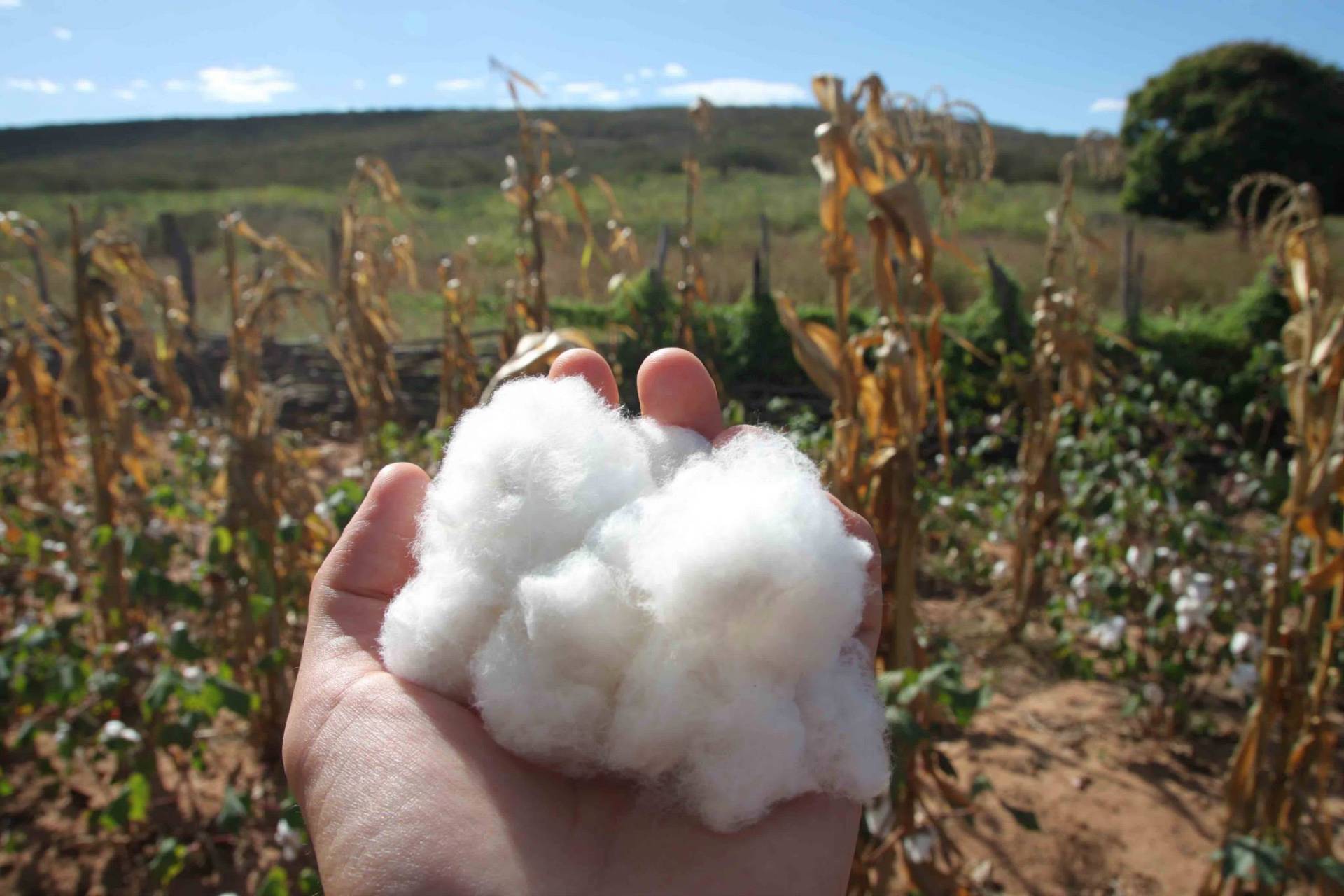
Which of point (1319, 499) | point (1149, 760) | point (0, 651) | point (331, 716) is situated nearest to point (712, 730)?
point (331, 716)

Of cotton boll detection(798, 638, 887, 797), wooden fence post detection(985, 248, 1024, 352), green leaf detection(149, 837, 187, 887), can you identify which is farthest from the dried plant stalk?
wooden fence post detection(985, 248, 1024, 352)

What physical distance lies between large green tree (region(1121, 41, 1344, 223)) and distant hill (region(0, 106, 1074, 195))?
301 inches

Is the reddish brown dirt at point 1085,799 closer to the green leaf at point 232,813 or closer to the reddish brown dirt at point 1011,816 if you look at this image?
the reddish brown dirt at point 1011,816

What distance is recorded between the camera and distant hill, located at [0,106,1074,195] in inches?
1047

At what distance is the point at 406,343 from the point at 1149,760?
6265 mm

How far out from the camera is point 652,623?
0.85 metres

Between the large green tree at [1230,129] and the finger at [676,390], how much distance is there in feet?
56.1

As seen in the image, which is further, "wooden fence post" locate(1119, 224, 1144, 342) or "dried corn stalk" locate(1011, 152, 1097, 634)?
"wooden fence post" locate(1119, 224, 1144, 342)

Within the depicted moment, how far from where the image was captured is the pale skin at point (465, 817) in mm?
776

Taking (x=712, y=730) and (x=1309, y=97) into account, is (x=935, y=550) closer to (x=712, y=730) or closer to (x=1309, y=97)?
(x=712, y=730)

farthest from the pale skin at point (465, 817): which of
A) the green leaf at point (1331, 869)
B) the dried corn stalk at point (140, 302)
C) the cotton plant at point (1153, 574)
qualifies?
the cotton plant at point (1153, 574)

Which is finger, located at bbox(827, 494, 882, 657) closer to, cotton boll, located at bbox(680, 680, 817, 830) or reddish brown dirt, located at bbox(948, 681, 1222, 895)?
cotton boll, located at bbox(680, 680, 817, 830)

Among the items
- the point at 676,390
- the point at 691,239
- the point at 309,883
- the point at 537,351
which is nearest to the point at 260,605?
the point at 309,883

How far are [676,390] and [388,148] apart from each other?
35.0 meters
